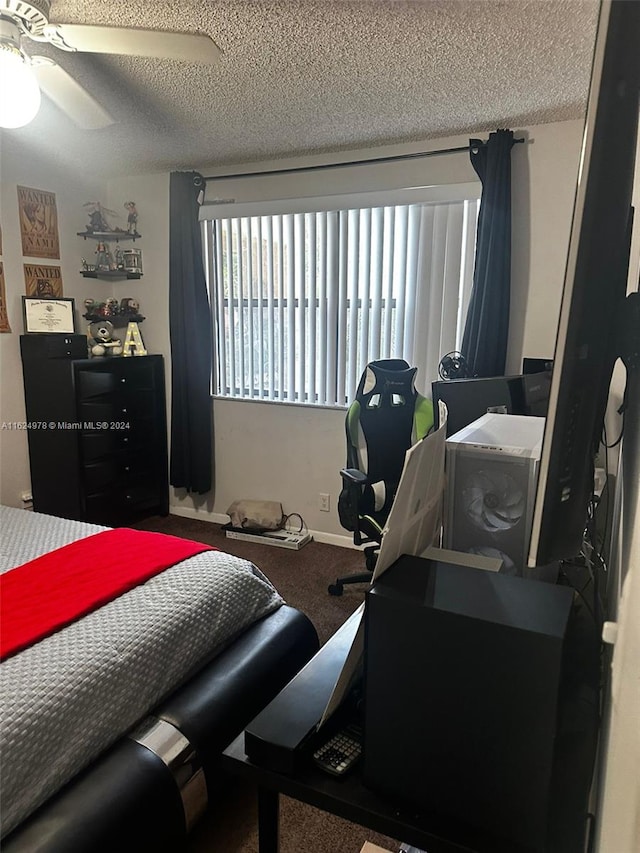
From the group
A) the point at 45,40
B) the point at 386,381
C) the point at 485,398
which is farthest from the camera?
the point at 386,381

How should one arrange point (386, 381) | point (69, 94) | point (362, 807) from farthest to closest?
point (386, 381) < point (69, 94) < point (362, 807)

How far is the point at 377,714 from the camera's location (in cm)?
77

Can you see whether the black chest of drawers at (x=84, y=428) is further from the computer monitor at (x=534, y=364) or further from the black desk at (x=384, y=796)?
the black desk at (x=384, y=796)

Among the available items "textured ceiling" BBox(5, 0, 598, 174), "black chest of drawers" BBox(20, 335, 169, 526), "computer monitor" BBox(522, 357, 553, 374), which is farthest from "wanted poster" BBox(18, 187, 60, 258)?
"computer monitor" BBox(522, 357, 553, 374)

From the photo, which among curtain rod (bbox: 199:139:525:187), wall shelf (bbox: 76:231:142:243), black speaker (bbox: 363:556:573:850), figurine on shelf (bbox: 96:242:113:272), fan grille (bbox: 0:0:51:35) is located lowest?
black speaker (bbox: 363:556:573:850)

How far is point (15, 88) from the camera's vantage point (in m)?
1.71

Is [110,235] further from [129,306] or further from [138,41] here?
[138,41]

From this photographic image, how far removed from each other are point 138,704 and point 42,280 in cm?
308

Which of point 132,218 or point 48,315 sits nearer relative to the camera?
point 48,315

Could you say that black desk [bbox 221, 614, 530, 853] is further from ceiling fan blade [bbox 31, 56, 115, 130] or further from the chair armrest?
ceiling fan blade [bbox 31, 56, 115, 130]

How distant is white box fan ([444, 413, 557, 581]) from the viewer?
1241 mm

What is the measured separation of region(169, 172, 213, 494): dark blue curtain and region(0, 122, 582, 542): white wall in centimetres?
→ 15

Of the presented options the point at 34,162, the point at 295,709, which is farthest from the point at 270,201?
the point at 295,709

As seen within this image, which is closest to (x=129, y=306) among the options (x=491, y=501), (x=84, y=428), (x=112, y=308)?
(x=112, y=308)
